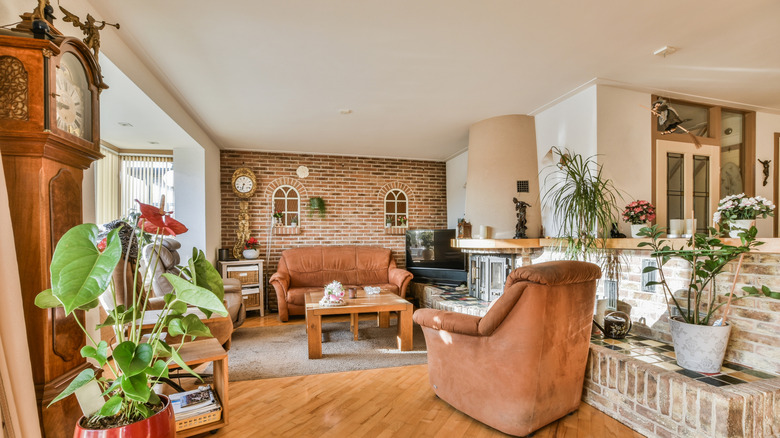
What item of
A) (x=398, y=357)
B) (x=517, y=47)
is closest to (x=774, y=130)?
(x=517, y=47)

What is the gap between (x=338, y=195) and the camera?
613 centimetres

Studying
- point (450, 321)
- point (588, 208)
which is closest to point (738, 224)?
point (588, 208)

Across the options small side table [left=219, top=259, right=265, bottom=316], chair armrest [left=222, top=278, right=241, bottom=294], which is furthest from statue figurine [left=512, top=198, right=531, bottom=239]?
small side table [left=219, top=259, right=265, bottom=316]

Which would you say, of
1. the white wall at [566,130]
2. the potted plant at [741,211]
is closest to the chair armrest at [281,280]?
the white wall at [566,130]

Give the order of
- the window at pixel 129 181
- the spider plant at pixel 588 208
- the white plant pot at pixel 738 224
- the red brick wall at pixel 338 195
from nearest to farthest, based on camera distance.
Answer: the white plant pot at pixel 738 224, the spider plant at pixel 588 208, the window at pixel 129 181, the red brick wall at pixel 338 195

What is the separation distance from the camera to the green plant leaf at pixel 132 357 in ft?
2.83

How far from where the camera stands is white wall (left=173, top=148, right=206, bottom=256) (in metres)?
4.57

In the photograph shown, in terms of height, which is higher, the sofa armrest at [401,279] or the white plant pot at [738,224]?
the white plant pot at [738,224]

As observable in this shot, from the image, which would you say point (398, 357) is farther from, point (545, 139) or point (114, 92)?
point (114, 92)

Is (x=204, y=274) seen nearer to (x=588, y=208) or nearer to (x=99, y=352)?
(x=99, y=352)

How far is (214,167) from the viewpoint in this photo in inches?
207

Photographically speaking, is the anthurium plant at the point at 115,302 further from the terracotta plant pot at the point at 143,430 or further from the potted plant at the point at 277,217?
the potted plant at the point at 277,217

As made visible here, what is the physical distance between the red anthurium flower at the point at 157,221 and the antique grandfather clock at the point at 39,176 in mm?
476

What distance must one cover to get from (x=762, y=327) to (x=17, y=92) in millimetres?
3673
